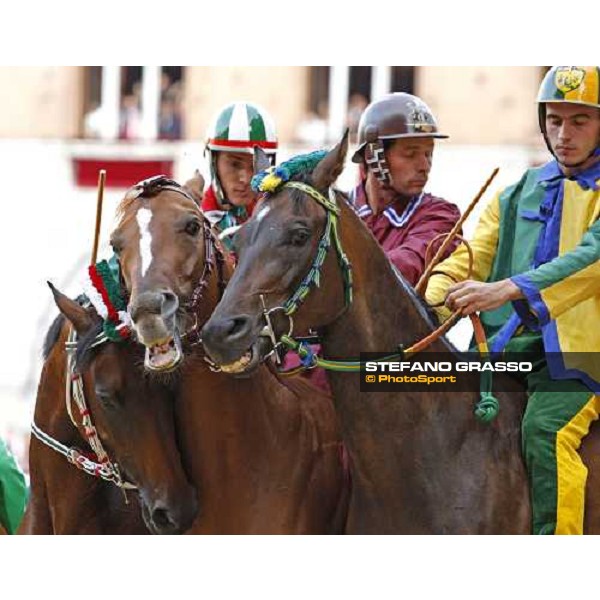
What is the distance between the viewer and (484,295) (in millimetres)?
6727

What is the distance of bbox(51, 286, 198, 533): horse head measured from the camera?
7066mm

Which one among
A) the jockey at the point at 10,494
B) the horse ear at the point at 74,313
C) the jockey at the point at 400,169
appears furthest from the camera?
the jockey at the point at 10,494

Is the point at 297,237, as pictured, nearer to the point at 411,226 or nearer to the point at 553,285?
the point at 553,285

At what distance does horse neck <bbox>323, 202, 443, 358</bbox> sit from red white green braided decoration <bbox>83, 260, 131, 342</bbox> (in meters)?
0.96

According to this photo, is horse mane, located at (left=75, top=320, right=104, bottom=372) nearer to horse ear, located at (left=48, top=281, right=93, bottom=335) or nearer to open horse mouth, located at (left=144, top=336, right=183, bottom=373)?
horse ear, located at (left=48, top=281, right=93, bottom=335)

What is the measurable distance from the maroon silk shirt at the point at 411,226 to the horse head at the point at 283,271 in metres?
1.08

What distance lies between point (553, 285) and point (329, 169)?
109 cm

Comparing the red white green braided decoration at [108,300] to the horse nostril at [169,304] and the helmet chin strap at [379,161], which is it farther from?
the helmet chin strap at [379,161]

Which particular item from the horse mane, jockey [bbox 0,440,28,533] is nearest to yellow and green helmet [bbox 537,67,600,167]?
the horse mane

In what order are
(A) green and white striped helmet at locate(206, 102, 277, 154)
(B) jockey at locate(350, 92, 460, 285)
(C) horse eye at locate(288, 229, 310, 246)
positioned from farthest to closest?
(A) green and white striped helmet at locate(206, 102, 277, 154) < (B) jockey at locate(350, 92, 460, 285) < (C) horse eye at locate(288, 229, 310, 246)

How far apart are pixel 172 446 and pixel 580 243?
6.71 feet

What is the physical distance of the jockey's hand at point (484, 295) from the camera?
6.73 meters

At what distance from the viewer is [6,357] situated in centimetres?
1527

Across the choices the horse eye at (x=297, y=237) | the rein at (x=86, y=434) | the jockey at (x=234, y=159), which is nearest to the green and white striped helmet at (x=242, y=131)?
the jockey at (x=234, y=159)
